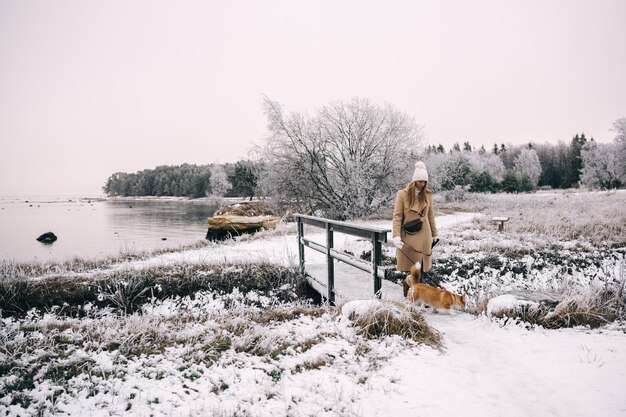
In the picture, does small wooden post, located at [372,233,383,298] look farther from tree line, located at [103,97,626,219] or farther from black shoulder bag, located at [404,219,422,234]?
tree line, located at [103,97,626,219]

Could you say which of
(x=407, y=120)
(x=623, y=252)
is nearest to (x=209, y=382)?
(x=623, y=252)

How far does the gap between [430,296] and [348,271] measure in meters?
3.34

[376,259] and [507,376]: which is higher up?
[376,259]

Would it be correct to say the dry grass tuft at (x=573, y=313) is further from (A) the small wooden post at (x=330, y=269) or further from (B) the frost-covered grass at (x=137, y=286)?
(B) the frost-covered grass at (x=137, y=286)

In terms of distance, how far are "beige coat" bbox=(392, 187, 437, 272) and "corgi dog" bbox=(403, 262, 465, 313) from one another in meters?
0.34

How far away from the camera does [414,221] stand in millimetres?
4895

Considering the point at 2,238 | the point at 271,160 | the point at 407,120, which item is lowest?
the point at 2,238

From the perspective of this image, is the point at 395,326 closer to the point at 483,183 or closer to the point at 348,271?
the point at 348,271

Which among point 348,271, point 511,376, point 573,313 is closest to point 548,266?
point 348,271

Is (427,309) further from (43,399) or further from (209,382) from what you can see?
(43,399)

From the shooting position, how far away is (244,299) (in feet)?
24.1

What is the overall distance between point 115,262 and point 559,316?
10230 mm

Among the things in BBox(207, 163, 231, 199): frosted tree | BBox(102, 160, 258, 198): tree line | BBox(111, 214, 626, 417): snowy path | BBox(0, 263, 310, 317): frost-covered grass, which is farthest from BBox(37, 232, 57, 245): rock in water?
BBox(207, 163, 231, 199): frosted tree

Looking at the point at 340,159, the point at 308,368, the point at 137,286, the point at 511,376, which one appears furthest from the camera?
the point at 340,159
